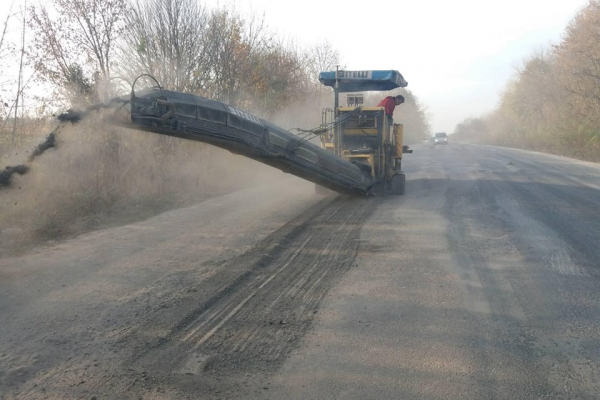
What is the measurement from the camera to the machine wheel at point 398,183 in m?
13.3

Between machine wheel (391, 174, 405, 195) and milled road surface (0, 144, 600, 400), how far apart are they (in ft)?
12.9

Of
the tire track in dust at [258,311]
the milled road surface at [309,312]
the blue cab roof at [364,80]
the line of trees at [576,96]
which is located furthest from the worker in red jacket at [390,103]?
the line of trees at [576,96]

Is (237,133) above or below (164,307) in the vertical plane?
above

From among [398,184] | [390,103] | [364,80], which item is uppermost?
[364,80]

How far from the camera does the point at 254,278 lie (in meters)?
6.23

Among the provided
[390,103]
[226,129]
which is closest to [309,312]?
[226,129]

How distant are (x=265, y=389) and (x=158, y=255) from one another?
4.00m

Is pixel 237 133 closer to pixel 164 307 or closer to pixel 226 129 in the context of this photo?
pixel 226 129

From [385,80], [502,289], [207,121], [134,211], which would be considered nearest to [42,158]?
[134,211]

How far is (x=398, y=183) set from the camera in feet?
43.8

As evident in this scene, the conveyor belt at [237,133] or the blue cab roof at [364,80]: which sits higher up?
the blue cab roof at [364,80]

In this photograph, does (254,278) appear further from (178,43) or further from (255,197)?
(178,43)

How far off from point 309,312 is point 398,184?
8.68 meters

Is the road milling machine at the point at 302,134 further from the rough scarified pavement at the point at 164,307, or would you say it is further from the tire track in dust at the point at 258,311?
the tire track in dust at the point at 258,311
